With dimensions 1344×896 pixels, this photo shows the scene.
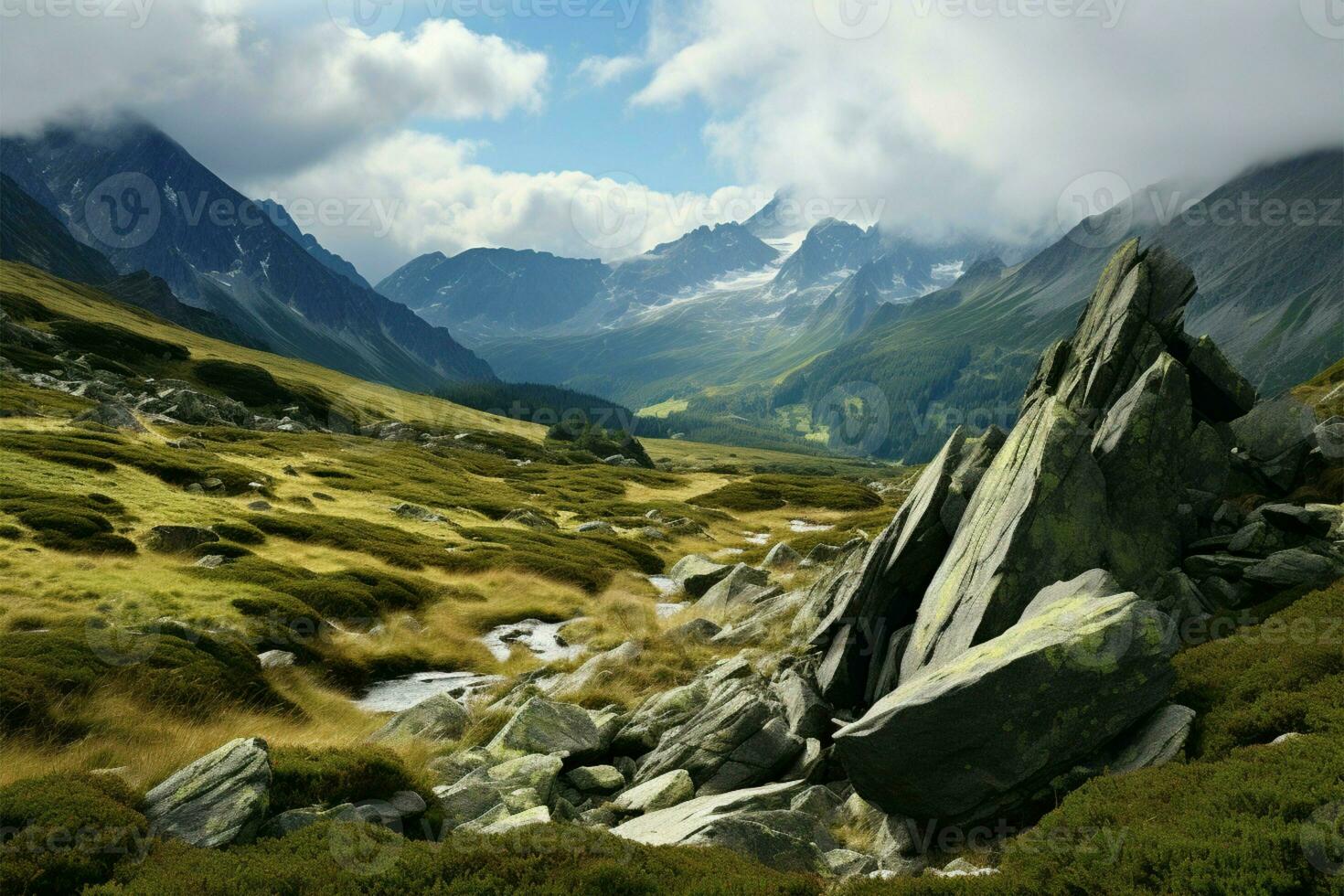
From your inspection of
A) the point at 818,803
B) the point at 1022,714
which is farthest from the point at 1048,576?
the point at 818,803

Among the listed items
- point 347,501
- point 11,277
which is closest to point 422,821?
point 347,501

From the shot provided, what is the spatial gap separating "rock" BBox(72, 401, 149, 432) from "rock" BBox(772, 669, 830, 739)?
63.8 meters

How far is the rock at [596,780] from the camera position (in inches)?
668

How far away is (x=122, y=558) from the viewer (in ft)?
94.2

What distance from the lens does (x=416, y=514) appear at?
5156 cm

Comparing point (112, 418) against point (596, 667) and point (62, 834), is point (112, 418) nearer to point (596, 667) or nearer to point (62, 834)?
point (596, 667)

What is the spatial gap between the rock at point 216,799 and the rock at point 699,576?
2683 cm

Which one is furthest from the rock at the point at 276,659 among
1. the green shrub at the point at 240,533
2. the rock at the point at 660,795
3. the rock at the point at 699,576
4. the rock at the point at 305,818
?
the rock at the point at 699,576

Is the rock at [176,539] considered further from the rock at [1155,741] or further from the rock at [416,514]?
the rock at [1155,741]

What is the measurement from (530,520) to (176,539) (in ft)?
87.4

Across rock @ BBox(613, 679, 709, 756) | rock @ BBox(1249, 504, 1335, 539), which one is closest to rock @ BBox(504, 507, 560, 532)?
rock @ BBox(613, 679, 709, 756)

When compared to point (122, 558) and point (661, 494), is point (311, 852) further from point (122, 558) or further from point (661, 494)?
point (661, 494)

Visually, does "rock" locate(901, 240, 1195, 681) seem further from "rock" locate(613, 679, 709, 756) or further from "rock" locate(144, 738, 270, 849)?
"rock" locate(144, 738, 270, 849)

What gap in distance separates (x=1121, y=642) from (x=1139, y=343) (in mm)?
14756
